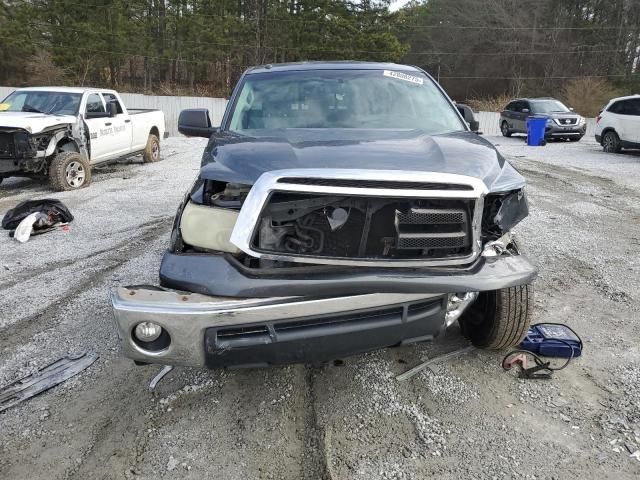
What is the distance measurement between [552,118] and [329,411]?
62.8 feet

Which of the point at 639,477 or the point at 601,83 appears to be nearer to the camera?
the point at 639,477

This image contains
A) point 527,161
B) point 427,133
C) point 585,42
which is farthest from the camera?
point 585,42

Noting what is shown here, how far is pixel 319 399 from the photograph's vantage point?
278 centimetres

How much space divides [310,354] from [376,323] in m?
0.33

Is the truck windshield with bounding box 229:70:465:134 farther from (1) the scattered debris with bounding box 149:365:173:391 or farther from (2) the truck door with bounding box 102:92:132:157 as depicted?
(2) the truck door with bounding box 102:92:132:157

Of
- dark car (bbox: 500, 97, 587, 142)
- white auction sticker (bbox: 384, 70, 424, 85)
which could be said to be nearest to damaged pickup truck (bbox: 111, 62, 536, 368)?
white auction sticker (bbox: 384, 70, 424, 85)

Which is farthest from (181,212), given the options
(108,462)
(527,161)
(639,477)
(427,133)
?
(527,161)

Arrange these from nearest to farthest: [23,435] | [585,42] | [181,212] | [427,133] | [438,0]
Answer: [23,435] < [181,212] < [427,133] < [585,42] < [438,0]

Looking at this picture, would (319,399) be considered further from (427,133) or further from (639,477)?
(427,133)

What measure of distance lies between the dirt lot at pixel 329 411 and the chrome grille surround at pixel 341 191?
88 centimetres

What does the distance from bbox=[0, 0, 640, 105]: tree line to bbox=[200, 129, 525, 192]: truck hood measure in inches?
1396

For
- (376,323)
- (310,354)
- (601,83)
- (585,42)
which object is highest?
(585,42)

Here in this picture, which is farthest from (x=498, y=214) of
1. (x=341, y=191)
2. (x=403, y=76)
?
(x=403, y=76)

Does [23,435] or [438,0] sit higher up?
[438,0]
